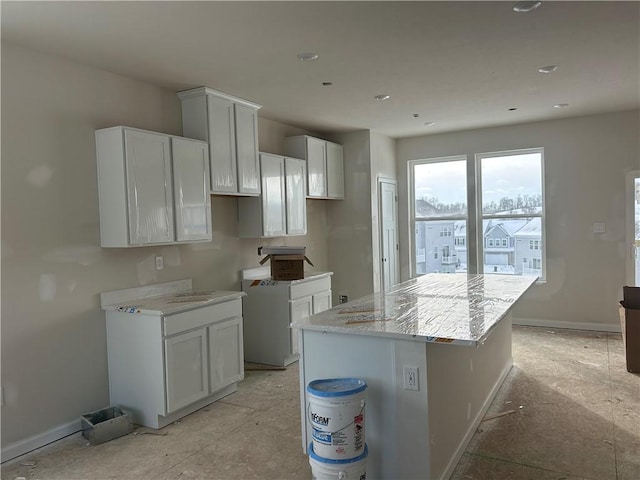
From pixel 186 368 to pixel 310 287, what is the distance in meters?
1.82

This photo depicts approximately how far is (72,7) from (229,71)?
4.33ft

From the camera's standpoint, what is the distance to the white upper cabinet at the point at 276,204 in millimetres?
4902

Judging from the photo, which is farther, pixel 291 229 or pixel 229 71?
pixel 291 229

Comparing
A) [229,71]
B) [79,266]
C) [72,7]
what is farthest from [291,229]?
[72,7]

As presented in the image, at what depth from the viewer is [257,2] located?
259cm

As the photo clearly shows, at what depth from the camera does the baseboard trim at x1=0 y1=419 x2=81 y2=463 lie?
2996mm

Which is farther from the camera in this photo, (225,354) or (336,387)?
(225,354)

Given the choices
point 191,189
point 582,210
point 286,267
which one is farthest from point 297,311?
point 582,210

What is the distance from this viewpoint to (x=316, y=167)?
19.2 feet

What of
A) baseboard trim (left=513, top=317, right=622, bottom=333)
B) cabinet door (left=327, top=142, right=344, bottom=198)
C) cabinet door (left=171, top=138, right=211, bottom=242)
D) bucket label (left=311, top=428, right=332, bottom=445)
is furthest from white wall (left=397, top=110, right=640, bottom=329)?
bucket label (left=311, top=428, right=332, bottom=445)

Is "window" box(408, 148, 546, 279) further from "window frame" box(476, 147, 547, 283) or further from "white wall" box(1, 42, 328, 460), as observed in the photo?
"white wall" box(1, 42, 328, 460)

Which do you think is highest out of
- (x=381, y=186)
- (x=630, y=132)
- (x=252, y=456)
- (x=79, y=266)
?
(x=630, y=132)

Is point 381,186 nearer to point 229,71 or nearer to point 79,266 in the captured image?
point 229,71

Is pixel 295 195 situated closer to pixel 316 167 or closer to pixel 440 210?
pixel 316 167
